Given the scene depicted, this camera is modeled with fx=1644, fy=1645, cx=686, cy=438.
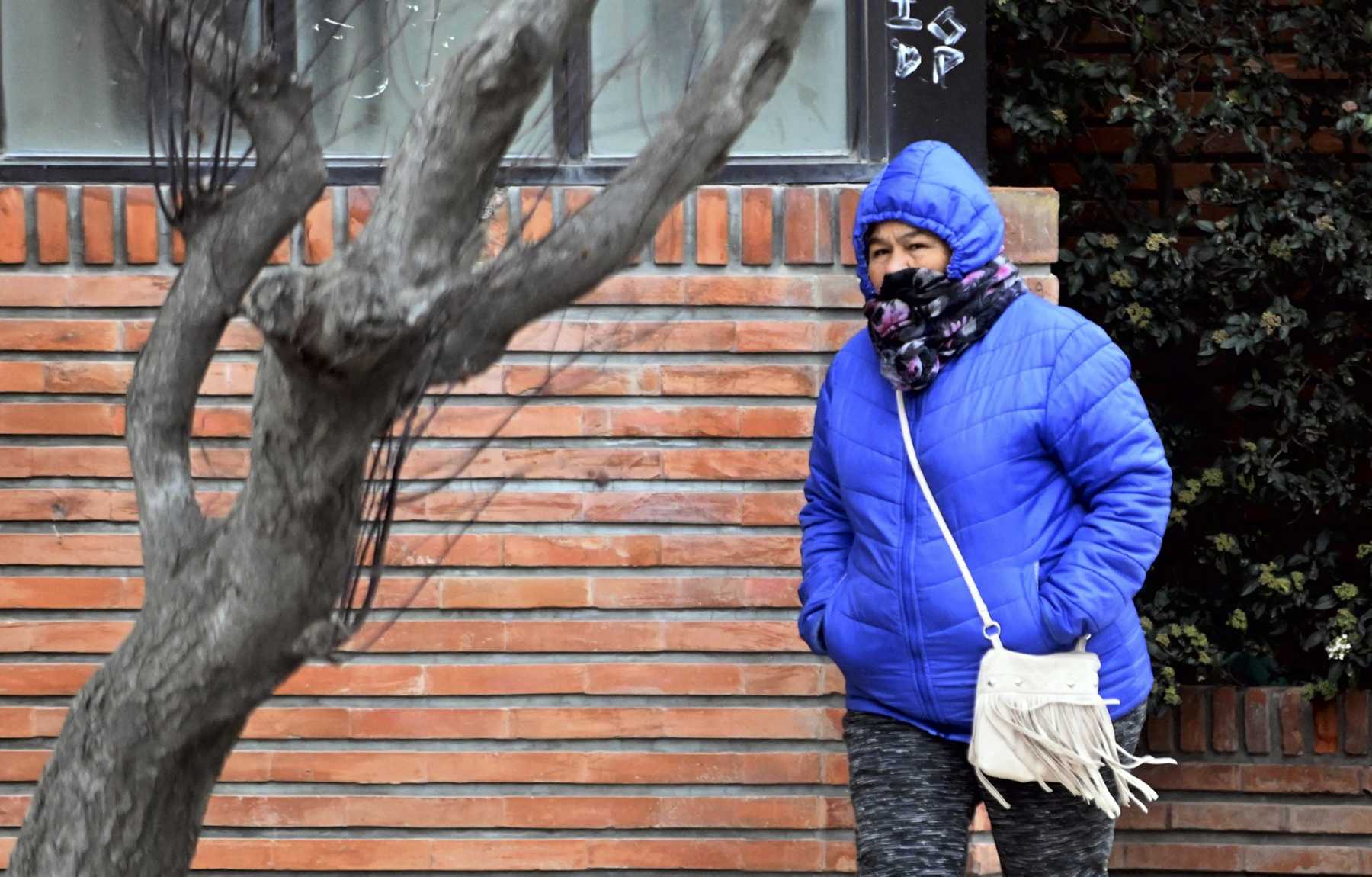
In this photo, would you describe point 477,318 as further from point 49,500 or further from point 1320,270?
point 1320,270

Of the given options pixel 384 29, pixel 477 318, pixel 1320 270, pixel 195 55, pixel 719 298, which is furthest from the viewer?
pixel 1320 270

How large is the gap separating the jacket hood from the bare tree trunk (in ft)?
2.73

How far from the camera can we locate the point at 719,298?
3691mm

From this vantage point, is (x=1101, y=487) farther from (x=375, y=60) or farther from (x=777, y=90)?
(x=375, y=60)

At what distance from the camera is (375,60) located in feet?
12.2

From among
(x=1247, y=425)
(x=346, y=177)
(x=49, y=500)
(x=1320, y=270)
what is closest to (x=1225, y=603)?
(x=1247, y=425)

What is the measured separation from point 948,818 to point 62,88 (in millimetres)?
2526

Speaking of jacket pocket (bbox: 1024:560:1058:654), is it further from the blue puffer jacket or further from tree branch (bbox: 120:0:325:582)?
tree branch (bbox: 120:0:325:582)

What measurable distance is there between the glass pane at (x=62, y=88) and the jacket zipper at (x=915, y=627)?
6.58 ft

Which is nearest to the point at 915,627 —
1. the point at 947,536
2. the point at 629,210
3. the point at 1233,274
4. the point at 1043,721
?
the point at 947,536

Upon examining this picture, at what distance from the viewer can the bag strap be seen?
2750 millimetres

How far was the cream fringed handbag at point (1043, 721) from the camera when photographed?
2697 millimetres

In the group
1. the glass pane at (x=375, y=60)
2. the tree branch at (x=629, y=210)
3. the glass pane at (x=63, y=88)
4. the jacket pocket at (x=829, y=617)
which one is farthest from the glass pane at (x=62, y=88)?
the tree branch at (x=629, y=210)

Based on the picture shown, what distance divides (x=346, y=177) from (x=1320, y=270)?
8.15 ft
